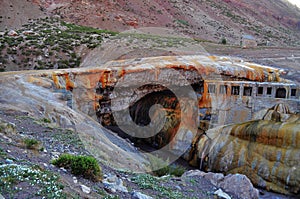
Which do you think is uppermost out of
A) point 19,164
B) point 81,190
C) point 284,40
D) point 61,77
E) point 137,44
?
point 284,40

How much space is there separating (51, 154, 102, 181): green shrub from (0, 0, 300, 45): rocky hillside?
94.9ft

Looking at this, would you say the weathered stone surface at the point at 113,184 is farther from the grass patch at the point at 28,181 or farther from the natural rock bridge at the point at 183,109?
the natural rock bridge at the point at 183,109

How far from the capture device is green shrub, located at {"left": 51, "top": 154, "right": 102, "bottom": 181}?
6816 mm

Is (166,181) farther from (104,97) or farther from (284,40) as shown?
(284,40)

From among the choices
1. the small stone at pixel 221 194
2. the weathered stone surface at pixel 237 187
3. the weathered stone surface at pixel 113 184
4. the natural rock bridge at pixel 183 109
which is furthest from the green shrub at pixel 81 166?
the weathered stone surface at pixel 237 187

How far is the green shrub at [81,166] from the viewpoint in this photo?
22.4 feet

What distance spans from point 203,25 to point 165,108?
37.2m

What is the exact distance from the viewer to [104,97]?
18.8 metres

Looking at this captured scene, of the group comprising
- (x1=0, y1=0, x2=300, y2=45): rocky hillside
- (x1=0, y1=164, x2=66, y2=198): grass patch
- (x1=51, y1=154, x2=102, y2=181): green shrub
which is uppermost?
(x1=0, y1=0, x2=300, y2=45): rocky hillside

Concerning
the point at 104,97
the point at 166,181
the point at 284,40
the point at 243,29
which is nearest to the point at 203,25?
the point at 243,29

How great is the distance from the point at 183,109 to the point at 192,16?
1571 inches

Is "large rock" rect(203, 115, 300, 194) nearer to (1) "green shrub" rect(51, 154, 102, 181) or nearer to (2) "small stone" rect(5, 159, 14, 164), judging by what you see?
(1) "green shrub" rect(51, 154, 102, 181)

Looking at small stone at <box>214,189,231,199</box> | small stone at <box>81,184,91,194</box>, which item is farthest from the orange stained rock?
small stone at <box>81,184,91,194</box>

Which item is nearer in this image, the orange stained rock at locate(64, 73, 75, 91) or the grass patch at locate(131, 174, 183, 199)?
the grass patch at locate(131, 174, 183, 199)
